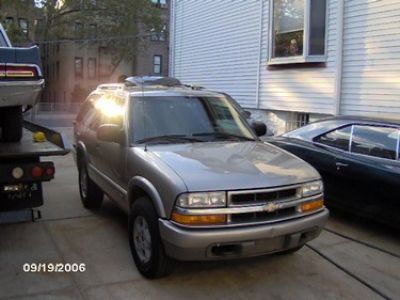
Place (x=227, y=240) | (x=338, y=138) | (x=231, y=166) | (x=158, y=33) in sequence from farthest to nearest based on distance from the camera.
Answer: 1. (x=158, y=33)
2. (x=338, y=138)
3. (x=231, y=166)
4. (x=227, y=240)

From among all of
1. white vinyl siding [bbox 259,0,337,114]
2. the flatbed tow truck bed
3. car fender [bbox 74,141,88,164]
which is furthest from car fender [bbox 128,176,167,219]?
white vinyl siding [bbox 259,0,337,114]

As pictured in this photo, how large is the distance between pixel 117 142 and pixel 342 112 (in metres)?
6.37

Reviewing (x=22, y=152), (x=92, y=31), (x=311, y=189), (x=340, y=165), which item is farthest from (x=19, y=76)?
(x=92, y=31)

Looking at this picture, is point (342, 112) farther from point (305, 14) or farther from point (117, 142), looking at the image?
point (117, 142)

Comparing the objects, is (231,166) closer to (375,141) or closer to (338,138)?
(375,141)

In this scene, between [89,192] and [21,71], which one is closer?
[21,71]

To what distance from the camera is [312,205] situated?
4.42m

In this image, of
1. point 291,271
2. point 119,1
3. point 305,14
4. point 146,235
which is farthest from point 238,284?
point 119,1

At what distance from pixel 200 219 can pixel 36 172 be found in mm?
1876

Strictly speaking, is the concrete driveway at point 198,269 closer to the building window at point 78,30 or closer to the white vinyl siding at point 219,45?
the white vinyl siding at point 219,45

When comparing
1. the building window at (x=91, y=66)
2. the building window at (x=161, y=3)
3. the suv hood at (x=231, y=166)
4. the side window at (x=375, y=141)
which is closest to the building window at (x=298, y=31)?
the side window at (x=375, y=141)

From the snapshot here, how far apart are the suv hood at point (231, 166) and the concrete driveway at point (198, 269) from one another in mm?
925

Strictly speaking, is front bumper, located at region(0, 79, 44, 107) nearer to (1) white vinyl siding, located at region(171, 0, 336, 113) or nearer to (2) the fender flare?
(2) the fender flare

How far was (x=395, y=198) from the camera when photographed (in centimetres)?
529
